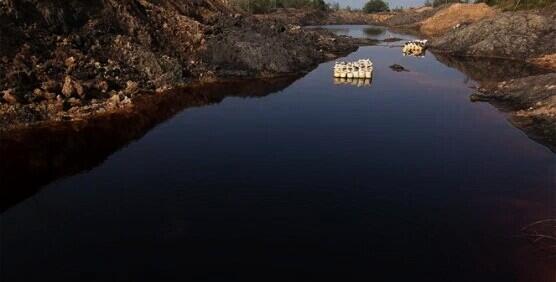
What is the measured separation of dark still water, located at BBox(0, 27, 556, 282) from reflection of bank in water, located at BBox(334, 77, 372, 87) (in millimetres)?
17839

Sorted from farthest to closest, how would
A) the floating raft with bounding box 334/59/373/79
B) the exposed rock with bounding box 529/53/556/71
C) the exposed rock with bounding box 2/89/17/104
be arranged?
1. the exposed rock with bounding box 529/53/556/71
2. the floating raft with bounding box 334/59/373/79
3. the exposed rock with bounding box 2/89/17/104

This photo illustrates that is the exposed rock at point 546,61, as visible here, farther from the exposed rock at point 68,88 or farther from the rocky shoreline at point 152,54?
the exposed rock at point 68,88

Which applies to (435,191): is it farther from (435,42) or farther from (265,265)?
(435,42)

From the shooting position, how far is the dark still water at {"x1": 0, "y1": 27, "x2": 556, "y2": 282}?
2623 centimetres

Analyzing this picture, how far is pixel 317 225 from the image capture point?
3047 centimetres

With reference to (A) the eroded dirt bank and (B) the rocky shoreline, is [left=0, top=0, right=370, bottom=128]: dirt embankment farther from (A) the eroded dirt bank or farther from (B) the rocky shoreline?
(A) the eroded dirt bank

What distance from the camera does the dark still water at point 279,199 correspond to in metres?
26.2

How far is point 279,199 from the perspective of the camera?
1330 inches

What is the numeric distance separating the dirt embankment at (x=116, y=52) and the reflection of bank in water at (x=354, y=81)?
33.2 feet

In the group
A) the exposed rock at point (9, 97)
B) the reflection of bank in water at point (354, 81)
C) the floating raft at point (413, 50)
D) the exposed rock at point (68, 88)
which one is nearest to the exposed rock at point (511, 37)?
the floating raft at point (413, 50)

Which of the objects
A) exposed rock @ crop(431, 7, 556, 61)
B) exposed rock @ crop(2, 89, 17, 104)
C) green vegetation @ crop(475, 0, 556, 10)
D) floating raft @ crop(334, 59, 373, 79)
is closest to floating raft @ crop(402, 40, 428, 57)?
exposed rock @ crop(431, 7, 556, 61)

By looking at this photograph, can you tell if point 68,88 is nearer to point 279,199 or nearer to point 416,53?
point 279,199

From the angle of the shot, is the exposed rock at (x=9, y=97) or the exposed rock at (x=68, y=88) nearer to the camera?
the exposed rock at (x=9, y=97)

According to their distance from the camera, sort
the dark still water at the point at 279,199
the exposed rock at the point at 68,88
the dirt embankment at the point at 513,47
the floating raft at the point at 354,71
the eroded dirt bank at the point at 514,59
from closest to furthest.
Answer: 1. the dark still water at the point at 279,199
2. the exposed rock at the point at 68,88
3. the eroded dirt bank at the point at 514,59
4. the dirt embankment at the point at 513,47
5. the floating raft at the point at 354,71
